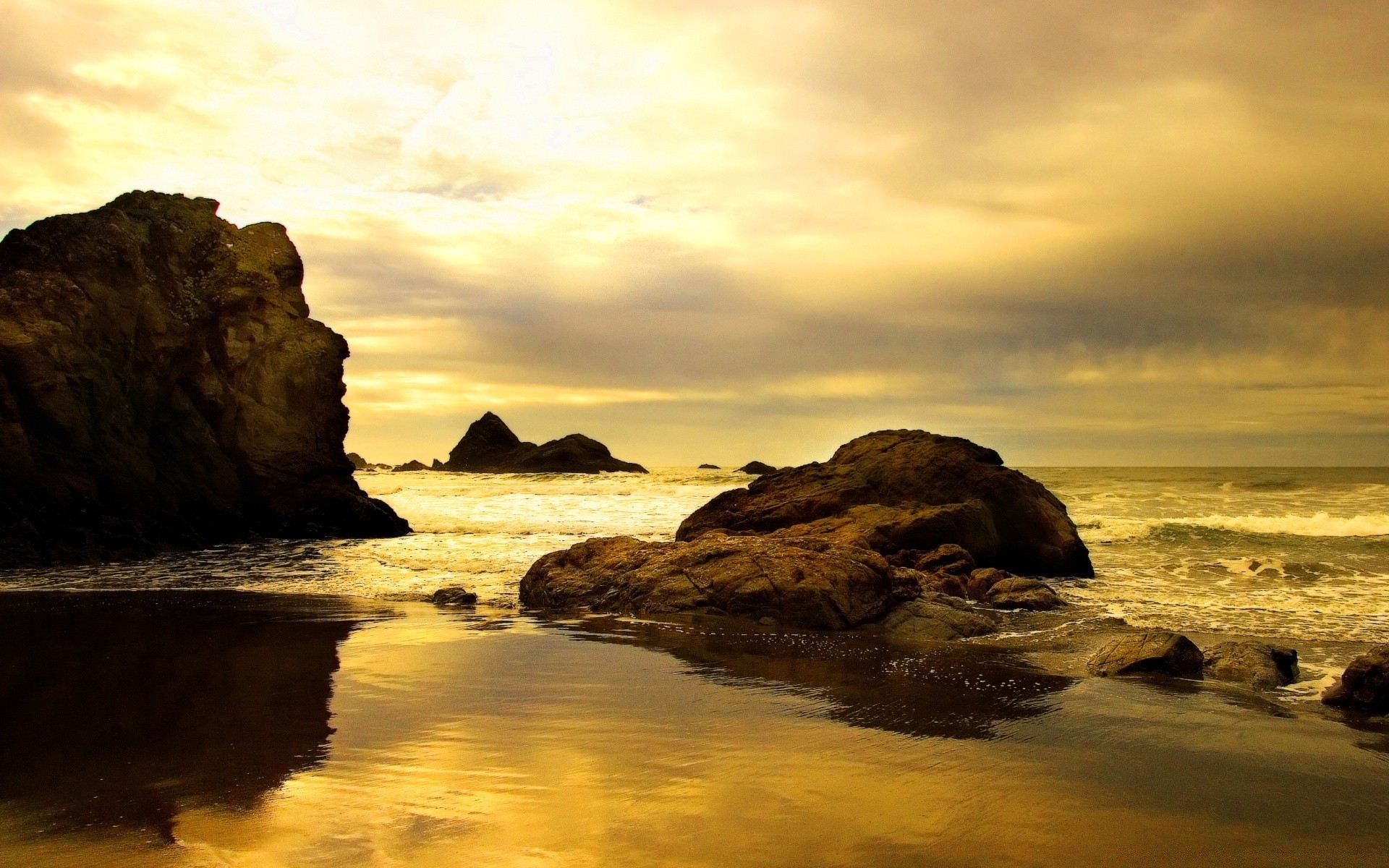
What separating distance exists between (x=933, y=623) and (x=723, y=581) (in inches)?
86.0

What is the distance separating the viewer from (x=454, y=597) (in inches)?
416

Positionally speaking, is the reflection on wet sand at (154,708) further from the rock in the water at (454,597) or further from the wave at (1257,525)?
the wave at (1257,525)

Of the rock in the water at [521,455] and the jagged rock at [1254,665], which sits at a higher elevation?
the rock in the water at [521,455]

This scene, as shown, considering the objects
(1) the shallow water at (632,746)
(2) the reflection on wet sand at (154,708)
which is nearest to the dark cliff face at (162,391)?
(1) the shallow water at (632,746)

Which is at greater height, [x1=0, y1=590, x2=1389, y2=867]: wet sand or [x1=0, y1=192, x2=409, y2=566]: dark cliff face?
[x1=0, y1=192, x2=409, y2=566]: dark cliff face

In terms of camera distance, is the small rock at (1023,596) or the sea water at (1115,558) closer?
the small rock at (1023,596)

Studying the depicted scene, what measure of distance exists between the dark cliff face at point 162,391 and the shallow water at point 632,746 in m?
6.14

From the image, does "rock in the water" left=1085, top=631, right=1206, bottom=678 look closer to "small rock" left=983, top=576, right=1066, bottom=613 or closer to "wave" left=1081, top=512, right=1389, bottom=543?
"small rock" left=983, top=576, right=1066, bottom=613

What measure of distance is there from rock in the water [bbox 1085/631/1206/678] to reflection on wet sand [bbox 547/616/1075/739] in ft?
1.60

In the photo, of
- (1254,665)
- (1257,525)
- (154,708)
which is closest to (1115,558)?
(1257,525)

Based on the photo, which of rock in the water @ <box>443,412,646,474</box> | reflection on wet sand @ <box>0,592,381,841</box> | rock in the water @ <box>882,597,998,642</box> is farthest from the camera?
rock in the water @ <box>443,412,646,474</box>

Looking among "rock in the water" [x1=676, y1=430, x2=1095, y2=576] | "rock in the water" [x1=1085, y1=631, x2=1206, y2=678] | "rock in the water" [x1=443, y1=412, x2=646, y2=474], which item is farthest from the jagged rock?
"rock in the water" [x1=443, y1=412, x2=646, y2=474]

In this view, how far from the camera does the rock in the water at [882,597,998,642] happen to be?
882cm

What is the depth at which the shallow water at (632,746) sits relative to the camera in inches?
137
